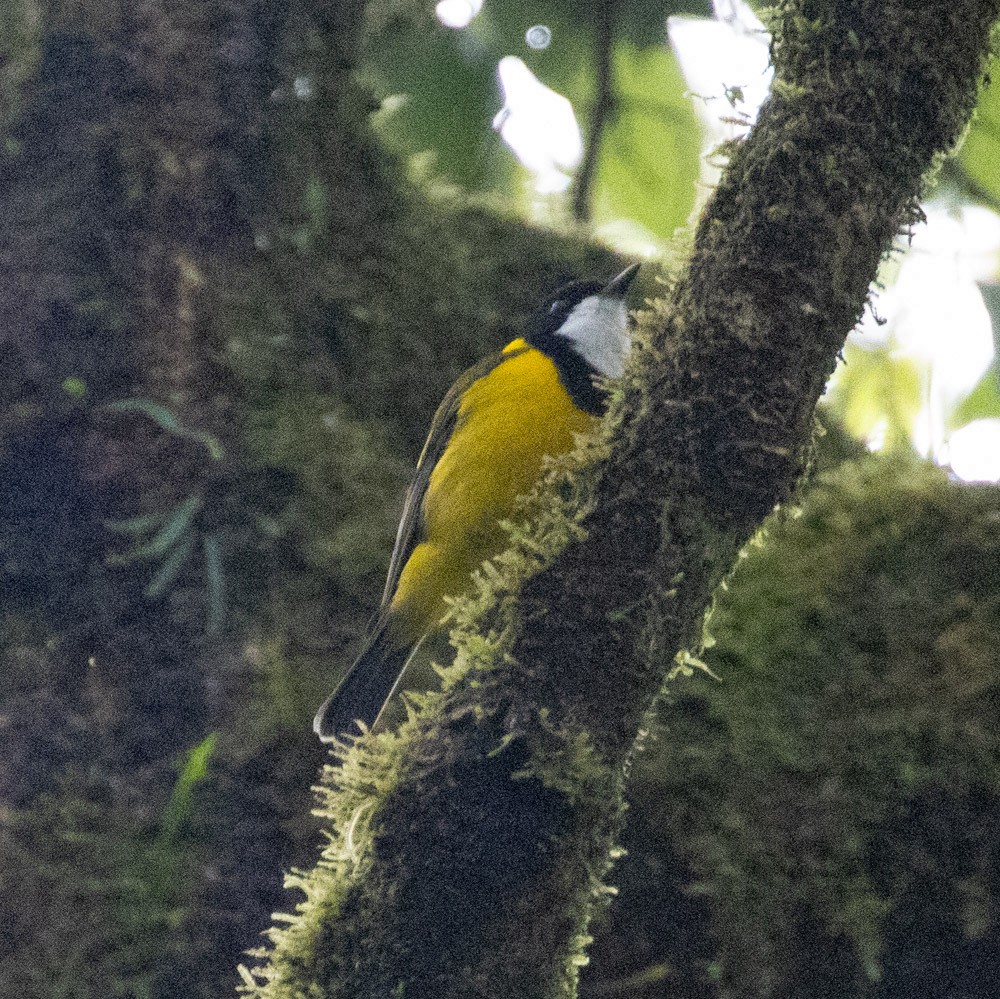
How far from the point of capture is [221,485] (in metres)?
2.41

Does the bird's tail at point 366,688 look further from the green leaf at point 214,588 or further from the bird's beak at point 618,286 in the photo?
the bird's beak at point 618,286

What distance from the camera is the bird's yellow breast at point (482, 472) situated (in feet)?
7.91

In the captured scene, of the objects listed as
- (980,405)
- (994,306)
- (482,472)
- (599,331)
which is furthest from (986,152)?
(482,472)

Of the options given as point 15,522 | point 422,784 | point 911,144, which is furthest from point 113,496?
point 911,144

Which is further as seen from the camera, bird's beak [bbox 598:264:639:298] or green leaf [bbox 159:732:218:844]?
bird's beak [bbox 598:264:639:298]

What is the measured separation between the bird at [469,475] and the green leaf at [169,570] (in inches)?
17.2

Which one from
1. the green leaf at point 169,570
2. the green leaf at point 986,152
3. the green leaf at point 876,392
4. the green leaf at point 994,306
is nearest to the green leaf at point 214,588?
the green leaf at point 169,570

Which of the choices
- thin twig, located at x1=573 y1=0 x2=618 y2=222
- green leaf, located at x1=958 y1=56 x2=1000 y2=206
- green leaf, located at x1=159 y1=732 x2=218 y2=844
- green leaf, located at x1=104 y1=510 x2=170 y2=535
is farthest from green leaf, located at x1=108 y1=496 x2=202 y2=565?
green leaf, located at x1=958 y1=56 x2=1000 y2=206

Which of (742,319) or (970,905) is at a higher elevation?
(742,319)

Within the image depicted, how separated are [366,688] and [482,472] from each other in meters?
0.54

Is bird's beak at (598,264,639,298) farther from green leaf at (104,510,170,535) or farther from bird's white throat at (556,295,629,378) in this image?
green leaf at (104,510,170,535)

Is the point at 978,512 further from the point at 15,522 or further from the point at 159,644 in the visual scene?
the point at 15,522

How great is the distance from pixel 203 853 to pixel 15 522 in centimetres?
85

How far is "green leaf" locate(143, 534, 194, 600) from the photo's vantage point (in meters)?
2.32
